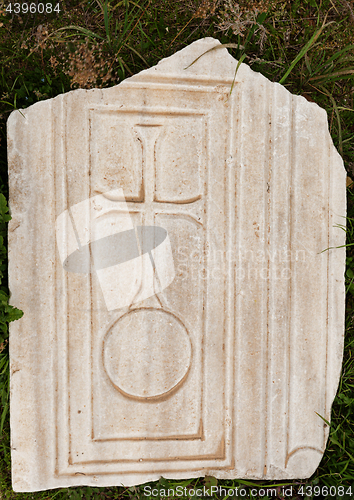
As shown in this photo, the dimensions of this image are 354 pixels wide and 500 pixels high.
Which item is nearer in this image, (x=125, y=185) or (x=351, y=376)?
(x=125, y=185)

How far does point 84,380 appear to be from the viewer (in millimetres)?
2129

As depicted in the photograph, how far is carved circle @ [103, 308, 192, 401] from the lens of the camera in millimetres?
2145

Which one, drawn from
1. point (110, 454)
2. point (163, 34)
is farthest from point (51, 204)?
point (110, 454)

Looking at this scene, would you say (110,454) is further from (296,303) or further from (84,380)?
(296,303)

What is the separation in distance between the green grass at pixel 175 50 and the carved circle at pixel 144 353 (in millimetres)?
686

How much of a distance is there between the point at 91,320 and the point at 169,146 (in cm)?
112
